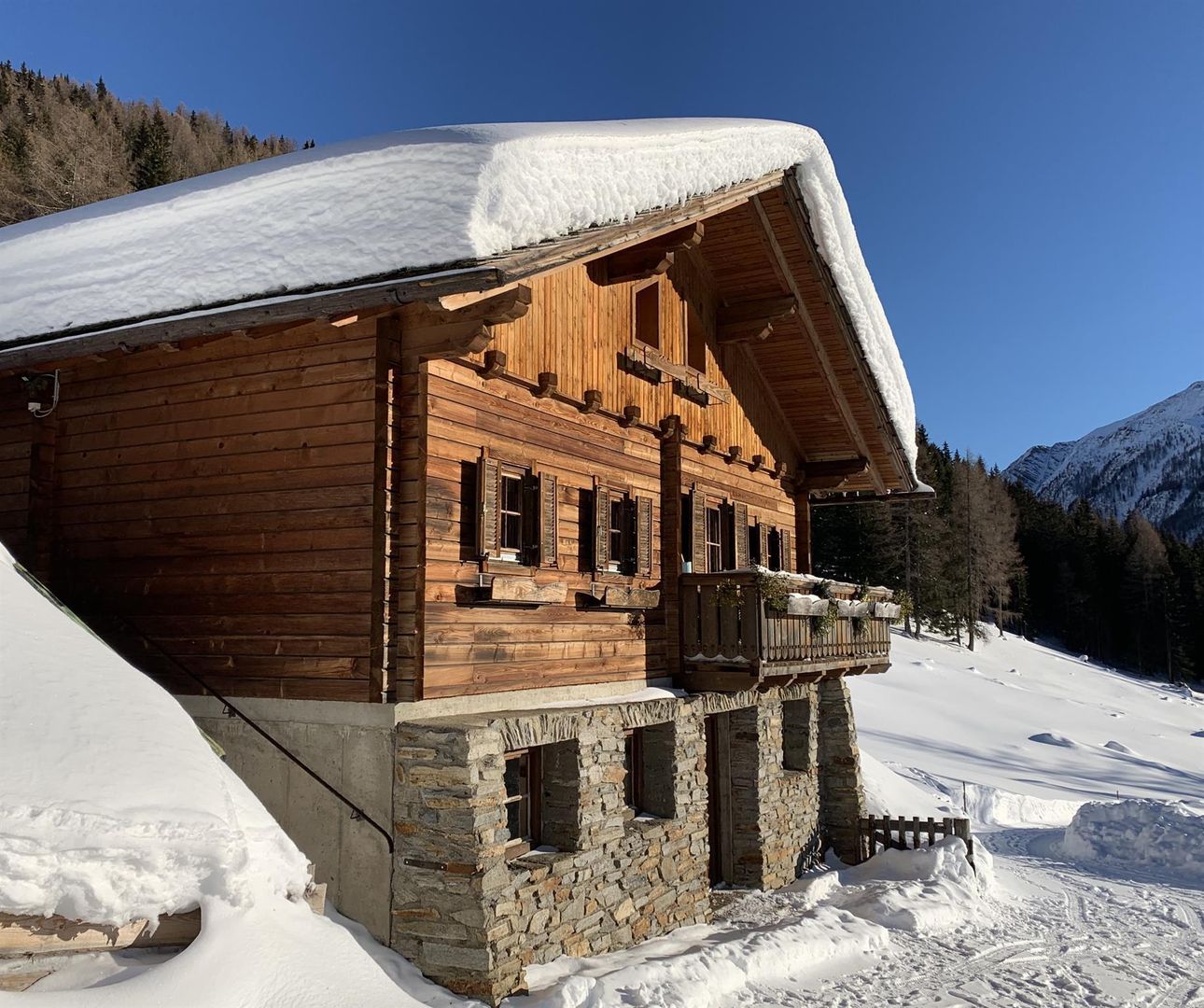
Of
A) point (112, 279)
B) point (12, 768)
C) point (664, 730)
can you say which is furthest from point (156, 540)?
point (664, 730)

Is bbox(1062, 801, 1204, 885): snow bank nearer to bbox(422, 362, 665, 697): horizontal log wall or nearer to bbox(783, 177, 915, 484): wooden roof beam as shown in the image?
bbox(783, 177, 915, 484): wooden roof beam

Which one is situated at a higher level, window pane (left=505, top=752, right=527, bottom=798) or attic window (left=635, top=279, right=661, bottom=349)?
attic window (left=635, top=279, right=661, bottom=349)

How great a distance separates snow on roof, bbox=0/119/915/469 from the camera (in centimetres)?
834

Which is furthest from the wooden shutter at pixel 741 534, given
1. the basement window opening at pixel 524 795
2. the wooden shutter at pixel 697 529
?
the basement window opening at pixel 524 795

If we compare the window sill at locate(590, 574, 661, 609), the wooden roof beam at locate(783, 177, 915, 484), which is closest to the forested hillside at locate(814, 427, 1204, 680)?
the wooden roof beam at locate(783, 177, 915, 484)

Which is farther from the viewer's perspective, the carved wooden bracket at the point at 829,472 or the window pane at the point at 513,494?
the carved wooden bracket at the point at 829,472

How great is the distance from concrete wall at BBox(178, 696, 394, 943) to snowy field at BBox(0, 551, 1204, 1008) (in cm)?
33

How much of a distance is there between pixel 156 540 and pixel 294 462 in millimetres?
1973

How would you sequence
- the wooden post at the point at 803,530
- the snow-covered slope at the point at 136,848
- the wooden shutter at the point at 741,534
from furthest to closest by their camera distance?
the wooden post at the point at 803,530 < the wooden shutter at the point at 741,534 < the snow-covered slope at the point at 136,848

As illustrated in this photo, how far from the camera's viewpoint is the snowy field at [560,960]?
5.89m

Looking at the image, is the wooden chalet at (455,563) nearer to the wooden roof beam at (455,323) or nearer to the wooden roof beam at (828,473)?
the wooden roof beam at (455,323)

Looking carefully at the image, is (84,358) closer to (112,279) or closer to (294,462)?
(112,279)

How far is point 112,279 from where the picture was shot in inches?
392

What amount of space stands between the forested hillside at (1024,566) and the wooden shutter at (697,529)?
126ft
